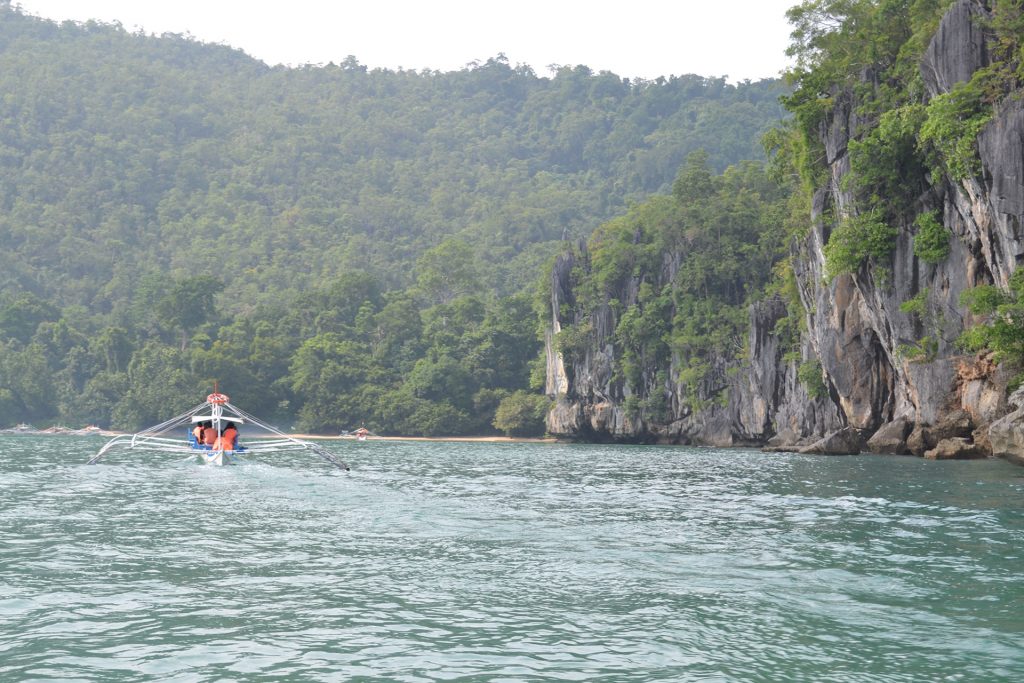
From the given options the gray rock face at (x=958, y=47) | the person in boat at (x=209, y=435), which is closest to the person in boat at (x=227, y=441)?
the person in boat at (x=209, y=435)

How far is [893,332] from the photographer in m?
42.8

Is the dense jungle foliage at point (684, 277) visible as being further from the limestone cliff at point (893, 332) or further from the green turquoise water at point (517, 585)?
the green turquoise water at point (517, 585)

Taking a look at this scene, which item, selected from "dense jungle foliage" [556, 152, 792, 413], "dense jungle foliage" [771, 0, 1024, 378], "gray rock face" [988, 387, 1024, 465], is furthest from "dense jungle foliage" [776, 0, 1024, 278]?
"dense jungle foliage" [556, 152, 792, 413]

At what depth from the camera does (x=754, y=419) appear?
6366 cm

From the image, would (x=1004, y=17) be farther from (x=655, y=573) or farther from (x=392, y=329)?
(x=392, y=329)

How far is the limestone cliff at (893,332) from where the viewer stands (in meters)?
34.2

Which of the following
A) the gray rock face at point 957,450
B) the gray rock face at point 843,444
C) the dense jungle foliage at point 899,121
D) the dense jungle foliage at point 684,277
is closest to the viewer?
the dense jungle foliage at point 899,121

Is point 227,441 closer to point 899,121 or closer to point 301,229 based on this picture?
point 899,121

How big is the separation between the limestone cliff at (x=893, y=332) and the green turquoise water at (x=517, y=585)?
9.94m

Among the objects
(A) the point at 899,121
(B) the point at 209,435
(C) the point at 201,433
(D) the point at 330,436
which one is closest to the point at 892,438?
(A) the point at 899,121

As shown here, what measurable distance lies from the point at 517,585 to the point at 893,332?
31858 mm

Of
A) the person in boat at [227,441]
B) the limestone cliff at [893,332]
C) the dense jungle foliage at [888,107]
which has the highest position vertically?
the dense jungle foliage at [888,107]

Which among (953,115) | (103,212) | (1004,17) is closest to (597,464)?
(953,115)

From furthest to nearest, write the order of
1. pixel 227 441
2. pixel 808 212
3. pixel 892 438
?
pixel 808 212
pixel 892 438
pixel 227 441
